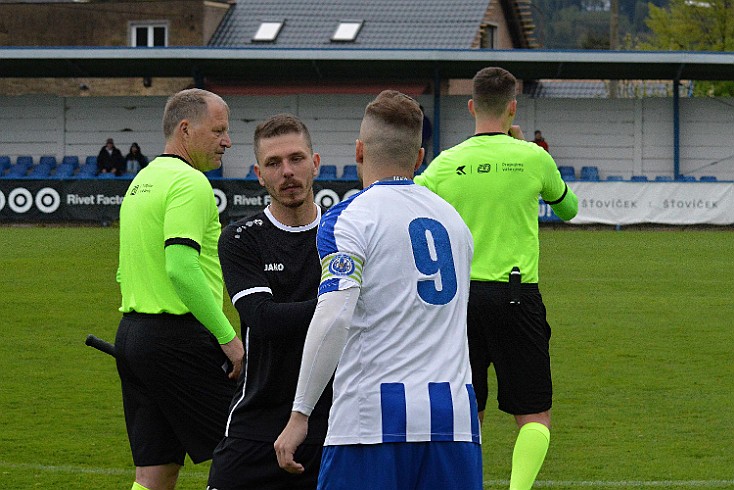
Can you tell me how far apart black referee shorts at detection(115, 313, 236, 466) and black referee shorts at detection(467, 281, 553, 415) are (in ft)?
4.91

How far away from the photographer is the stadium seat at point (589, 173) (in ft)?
114

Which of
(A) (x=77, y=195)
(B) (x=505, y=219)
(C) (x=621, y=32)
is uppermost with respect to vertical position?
(C) (x=621, y=32)

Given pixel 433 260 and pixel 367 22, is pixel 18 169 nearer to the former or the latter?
pixel 367 22

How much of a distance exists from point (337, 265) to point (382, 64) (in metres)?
30.9

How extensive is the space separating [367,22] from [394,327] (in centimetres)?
4265

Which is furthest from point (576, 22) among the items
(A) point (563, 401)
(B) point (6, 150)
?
(A) point (563, 401)

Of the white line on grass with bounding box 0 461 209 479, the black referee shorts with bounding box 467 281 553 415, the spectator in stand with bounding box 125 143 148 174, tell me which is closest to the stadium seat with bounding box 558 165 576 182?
A: the spectator in stand with bounding box 125 143 148 174

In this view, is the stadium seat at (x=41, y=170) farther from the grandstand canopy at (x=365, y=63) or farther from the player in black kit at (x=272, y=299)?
the player in black kit at (x=272, y=299)

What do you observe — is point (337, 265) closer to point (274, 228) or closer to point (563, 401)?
point (274, 228)

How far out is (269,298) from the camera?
437cm

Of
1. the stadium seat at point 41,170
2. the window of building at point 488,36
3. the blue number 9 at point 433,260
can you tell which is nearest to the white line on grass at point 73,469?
the blue number 9 at point 433,260

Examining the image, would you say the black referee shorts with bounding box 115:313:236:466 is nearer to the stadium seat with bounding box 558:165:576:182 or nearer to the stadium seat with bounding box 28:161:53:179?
the stadium seat with bounding box 558:165:576:182

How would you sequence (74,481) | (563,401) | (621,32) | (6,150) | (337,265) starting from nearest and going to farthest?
(337,265) → (74,481) → (563,401) → (6,150) → (621,32)

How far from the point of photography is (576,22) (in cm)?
15100
